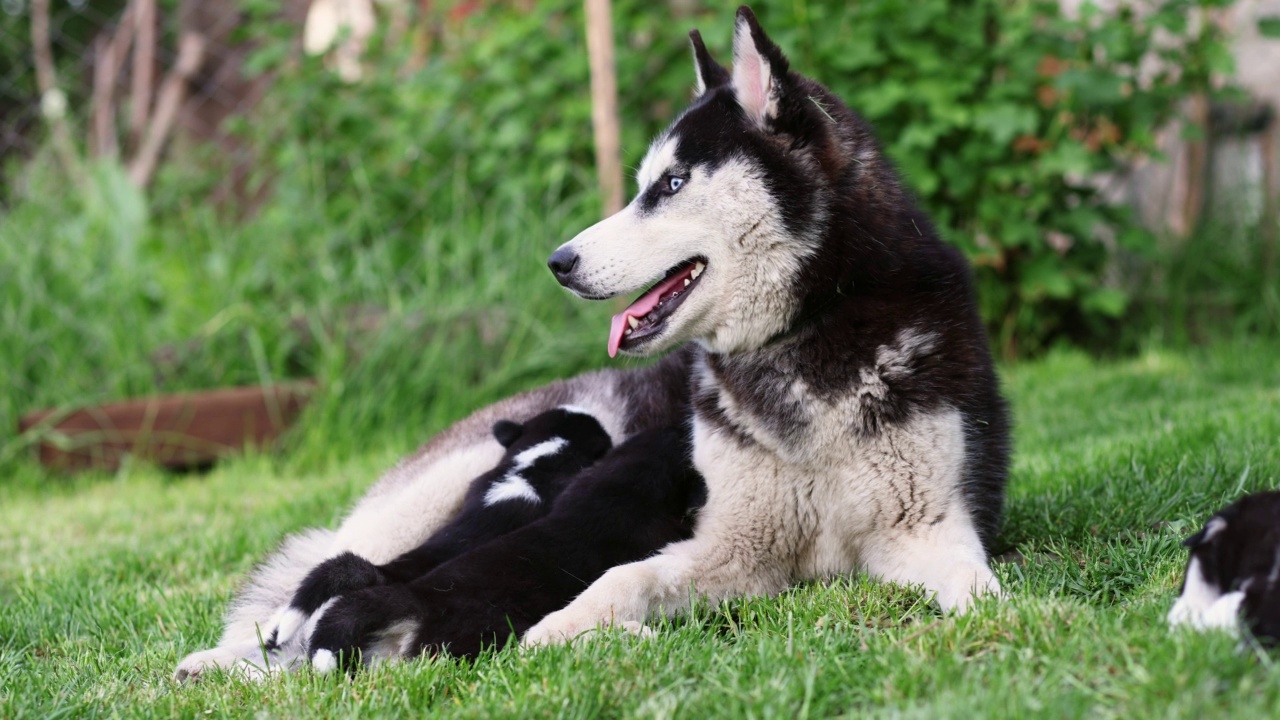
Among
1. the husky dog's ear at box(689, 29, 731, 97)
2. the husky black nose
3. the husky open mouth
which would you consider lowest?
the husky open mouth

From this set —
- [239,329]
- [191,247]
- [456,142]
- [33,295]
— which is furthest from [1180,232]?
[33,295]

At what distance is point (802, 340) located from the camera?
2723 mm

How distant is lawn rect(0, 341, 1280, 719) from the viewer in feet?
5.98

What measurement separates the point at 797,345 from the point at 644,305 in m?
0.41

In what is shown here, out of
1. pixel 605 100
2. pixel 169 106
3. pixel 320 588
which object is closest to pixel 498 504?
pixel 320 588

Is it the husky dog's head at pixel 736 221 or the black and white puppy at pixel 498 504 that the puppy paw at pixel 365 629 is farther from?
the husky dog's head at pixel 736 221

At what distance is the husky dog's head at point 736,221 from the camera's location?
8.83 ft

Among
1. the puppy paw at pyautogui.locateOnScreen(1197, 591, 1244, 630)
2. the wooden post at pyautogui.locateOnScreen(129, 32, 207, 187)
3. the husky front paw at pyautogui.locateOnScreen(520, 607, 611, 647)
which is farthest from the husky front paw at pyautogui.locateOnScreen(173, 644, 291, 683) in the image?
the wooden post at pyautogui.locateOnScreen(129, 32, 207, 187)

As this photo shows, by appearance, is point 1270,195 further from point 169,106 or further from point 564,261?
point 169,106

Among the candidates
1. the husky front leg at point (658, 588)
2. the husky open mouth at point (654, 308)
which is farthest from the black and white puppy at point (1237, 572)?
the husky open mouth at point (654, 308)

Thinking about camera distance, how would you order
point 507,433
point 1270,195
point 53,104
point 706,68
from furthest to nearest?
1. point 53,104
2. point 1270,195
3. point 507,433
4. point 706,68

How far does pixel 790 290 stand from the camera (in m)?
2.69

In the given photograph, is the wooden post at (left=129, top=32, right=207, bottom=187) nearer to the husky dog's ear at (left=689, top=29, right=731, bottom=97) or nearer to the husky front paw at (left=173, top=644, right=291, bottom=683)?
the husky dog's ear at (left=689, top=29, right=731, bottom=97)

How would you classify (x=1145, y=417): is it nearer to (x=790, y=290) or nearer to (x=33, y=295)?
(x=790, y=290)
